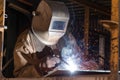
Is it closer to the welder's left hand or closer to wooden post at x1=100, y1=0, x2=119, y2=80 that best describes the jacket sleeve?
the welder's left hand

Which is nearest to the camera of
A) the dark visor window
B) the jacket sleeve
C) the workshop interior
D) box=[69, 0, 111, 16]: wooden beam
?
the jacket sleeve

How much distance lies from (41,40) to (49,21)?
0.27m

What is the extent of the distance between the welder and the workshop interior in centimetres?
7

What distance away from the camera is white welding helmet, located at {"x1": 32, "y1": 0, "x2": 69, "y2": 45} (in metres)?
2.14

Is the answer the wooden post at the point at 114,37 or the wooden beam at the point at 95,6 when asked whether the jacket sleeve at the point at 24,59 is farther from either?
the wooden beam at the point at 95,6

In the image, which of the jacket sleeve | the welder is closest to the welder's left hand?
the welder

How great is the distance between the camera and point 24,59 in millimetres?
2174

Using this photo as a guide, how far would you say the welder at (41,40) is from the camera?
7.00ft

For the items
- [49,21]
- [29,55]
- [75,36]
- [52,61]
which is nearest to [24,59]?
[29,55]

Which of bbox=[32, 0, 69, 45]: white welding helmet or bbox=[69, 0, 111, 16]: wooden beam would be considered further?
bbox=[69, 0, 111, 16]: wooden beam

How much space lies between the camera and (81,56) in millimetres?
3596

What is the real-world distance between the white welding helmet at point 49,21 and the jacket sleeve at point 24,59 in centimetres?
12

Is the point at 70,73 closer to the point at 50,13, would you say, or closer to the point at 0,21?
the point at 0,21

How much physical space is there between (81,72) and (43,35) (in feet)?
2.20
